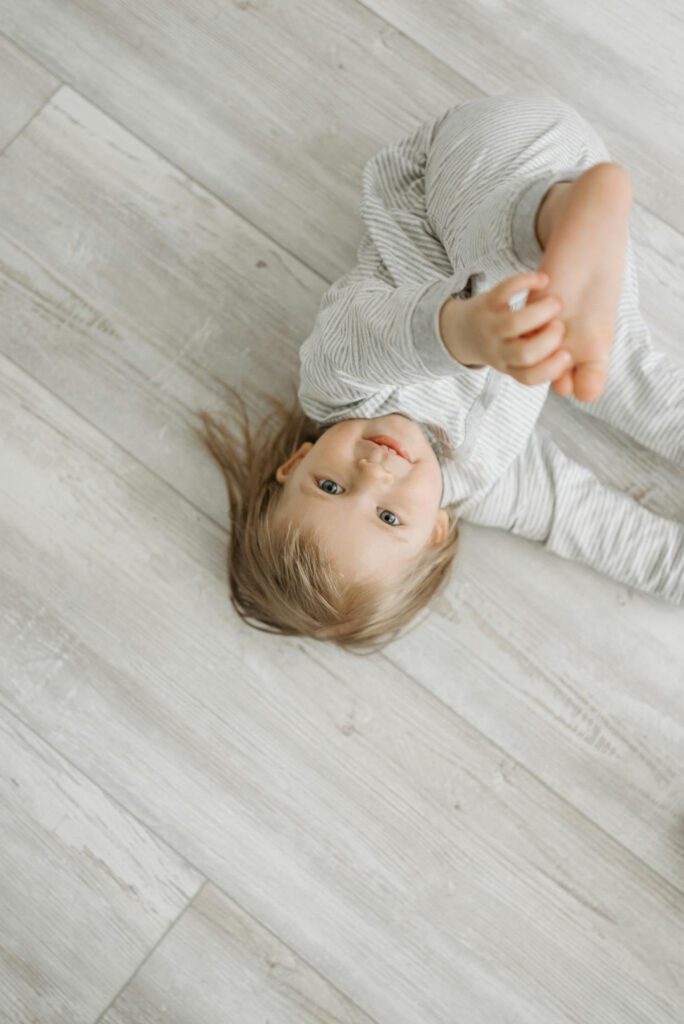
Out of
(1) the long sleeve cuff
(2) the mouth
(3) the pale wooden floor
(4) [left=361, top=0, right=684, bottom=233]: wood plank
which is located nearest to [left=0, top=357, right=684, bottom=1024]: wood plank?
(3) the pale wooden floor

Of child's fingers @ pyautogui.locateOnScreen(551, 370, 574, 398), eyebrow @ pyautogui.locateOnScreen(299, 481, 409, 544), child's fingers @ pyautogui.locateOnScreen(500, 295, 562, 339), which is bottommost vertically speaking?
eyebrow @ pyautogui.locateOnScreen(299, 481, 409, 544)

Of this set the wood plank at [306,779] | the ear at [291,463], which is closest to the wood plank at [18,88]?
the wood plank at [306,779]

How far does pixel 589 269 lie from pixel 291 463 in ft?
1.17

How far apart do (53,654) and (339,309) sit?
45 centimetres

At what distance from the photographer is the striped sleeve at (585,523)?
876mm

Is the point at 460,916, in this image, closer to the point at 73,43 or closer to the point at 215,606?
the point at 215,606

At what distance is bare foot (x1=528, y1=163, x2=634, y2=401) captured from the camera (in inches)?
22.1

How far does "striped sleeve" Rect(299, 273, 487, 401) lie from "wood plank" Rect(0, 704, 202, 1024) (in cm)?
42

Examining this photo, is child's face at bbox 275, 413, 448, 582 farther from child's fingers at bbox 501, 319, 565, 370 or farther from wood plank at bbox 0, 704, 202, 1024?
wood plank at bbox 0, 704, 202, 1024

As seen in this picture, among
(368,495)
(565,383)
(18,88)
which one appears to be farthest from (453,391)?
(18,88)

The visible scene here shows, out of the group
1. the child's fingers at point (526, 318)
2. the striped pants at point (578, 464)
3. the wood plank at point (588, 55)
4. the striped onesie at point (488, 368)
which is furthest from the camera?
the wood plank at point (588, 55)

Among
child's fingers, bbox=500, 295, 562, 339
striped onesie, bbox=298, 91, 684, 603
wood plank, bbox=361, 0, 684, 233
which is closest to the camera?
child's fingers, bbox=500, 295, 562, 339

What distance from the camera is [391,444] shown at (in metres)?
0.78

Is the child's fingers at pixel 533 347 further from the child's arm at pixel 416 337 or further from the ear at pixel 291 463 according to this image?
the ear at pixel 291 463
